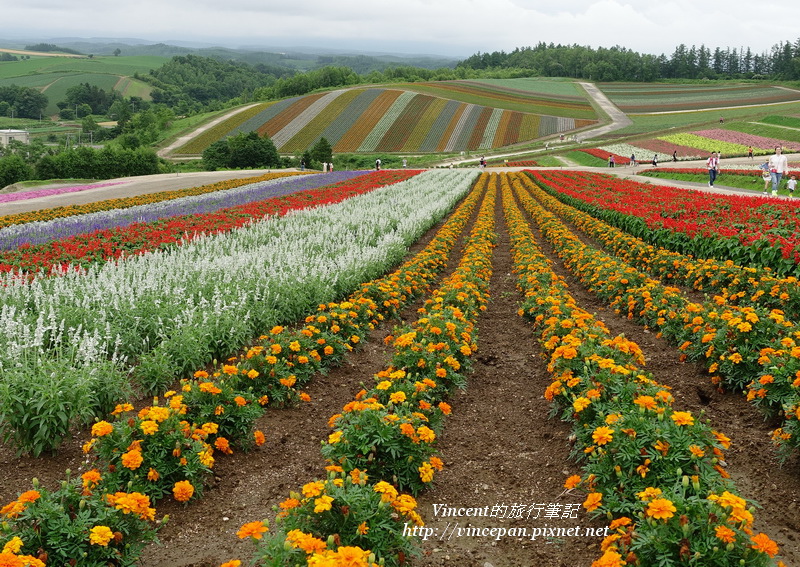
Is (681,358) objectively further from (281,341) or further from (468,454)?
(281,341)

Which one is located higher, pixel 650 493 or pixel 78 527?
pixel 650 493

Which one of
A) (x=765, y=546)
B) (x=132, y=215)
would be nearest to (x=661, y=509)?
(x=765, y=546)

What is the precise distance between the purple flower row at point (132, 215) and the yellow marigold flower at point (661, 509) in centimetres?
1572

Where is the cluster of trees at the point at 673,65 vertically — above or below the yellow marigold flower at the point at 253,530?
above

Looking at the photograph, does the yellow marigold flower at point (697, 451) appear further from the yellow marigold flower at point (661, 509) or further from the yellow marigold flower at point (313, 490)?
the yellow marigold flower at point (313, 490)

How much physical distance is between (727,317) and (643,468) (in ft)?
10.7

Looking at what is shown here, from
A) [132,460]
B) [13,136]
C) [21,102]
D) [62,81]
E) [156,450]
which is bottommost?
[156,450]

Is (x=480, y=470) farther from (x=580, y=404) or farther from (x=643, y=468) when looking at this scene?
(x=643, y=468)

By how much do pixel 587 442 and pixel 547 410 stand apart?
1.54 meters

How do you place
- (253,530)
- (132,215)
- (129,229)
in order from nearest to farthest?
(253,530) < (129,229) < (132,215)

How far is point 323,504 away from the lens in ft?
11.0

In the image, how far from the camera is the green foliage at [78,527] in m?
3.40

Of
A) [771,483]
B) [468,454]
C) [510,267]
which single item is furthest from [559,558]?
[510,267]

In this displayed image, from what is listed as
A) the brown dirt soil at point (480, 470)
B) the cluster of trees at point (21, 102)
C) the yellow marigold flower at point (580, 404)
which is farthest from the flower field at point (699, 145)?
the cluster of trees at point (21, 102)
